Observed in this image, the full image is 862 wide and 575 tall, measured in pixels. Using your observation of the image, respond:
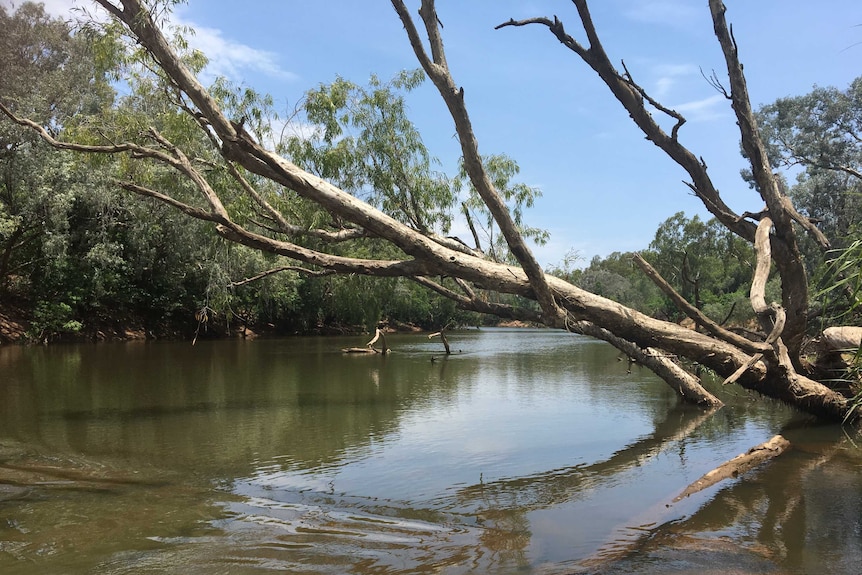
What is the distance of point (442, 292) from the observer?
9.61m

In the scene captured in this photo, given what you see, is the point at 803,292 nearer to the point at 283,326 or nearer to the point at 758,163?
the point at 758,163

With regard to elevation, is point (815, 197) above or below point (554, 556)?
above

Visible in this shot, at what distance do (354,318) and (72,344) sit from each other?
14.3 metres

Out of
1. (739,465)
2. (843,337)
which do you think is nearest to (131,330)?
(739,465)

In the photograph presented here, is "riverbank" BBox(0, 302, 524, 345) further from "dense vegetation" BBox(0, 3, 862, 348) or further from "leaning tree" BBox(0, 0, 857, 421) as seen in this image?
"leaning tree" BBox(0, 0, 857, 421)

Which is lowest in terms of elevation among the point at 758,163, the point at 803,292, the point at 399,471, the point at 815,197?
the point at 399,471

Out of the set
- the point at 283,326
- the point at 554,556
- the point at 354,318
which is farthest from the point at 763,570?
the point at 283,326

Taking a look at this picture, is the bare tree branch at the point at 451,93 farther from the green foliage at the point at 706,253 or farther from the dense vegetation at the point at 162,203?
the green foliage at the point at 706,253

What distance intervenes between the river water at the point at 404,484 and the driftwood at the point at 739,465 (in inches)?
Result: 3.6

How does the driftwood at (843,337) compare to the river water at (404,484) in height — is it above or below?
above

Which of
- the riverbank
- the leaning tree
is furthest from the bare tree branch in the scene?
the riverbank

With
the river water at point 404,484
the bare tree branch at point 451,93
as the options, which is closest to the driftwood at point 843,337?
the river water at point 404,484

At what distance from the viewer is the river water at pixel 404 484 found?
3.77 metres

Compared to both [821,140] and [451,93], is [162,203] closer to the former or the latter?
[451,93]
